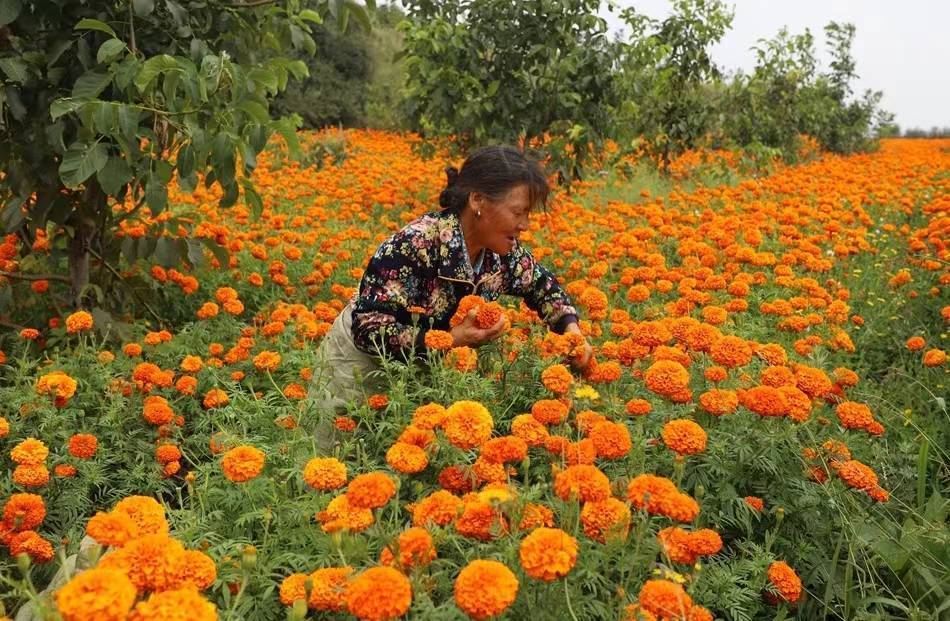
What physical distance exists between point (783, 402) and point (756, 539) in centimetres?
44

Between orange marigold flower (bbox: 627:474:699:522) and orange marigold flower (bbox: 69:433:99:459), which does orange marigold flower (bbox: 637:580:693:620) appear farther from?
orange marigold flower (bbox: 69:433:99:459)

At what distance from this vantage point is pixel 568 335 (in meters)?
2.25

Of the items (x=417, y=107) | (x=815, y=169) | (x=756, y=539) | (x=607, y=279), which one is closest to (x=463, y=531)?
(x=756, y=539)

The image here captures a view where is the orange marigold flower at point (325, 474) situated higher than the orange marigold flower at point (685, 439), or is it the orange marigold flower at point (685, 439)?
the orange marigold flower at point (685, 439)

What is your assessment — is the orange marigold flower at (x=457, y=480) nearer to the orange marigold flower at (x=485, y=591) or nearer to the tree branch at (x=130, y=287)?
the orange marigold flower at (x=485, y=591)

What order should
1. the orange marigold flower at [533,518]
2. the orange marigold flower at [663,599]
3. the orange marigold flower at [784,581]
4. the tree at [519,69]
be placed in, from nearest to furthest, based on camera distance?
the orange marigold flower at [663,599], the orange marigold flower at [533,518], the orange marigold flower at [784,581], the tree at [519,69]

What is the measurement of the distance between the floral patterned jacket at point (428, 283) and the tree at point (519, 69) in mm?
3789

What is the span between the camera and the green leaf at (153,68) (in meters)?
2.53

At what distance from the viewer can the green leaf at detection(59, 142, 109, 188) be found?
281 cm

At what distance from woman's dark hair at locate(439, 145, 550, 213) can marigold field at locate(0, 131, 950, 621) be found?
473 mm

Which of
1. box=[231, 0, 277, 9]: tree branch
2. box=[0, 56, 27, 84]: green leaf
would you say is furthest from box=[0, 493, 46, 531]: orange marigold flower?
box=[231, 0, 277, 9]: tree branch

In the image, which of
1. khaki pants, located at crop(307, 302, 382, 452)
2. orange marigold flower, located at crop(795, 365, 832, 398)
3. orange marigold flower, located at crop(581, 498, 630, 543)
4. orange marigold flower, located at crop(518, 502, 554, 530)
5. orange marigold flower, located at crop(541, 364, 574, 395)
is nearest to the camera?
orange marigold flower, located at crop(581, 498, 630, 543)

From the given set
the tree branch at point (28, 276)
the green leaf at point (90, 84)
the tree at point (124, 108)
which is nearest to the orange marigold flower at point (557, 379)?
the tree at point (124, 108)

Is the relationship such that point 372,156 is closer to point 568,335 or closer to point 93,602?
point 568,335
